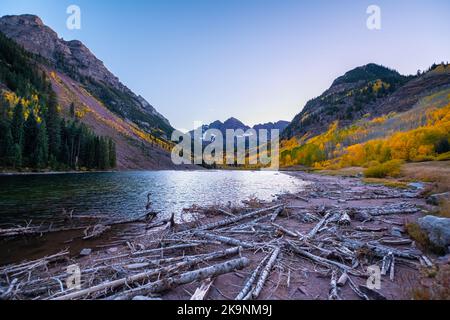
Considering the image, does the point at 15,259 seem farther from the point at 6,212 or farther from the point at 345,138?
the point at 345,138

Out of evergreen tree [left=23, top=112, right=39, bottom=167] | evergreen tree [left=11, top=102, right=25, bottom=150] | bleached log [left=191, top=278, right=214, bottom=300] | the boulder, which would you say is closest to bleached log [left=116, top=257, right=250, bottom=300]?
bleached log [left=191, top=278, right=214, bottom=300]

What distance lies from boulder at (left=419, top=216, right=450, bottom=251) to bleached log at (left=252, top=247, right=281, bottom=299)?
19.7ft

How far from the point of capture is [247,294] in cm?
585

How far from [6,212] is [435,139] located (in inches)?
4113

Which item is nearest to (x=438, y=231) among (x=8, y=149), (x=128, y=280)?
(x=128, y=280)

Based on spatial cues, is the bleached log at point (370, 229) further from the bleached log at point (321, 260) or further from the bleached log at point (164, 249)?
the bleached log at point (164, 249)

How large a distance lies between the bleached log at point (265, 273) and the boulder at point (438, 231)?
19.7 feet

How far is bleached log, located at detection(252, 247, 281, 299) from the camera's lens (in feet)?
19.1

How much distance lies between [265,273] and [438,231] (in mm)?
7217

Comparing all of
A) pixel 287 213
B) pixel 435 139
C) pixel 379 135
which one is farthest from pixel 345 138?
pixel 287 213

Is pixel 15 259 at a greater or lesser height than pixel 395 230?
lesser

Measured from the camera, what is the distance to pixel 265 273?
6.77 m
